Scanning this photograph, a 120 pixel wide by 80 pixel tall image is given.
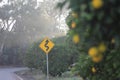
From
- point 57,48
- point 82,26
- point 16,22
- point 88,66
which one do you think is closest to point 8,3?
point 16,22

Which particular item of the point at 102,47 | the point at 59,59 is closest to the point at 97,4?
the point at 102,47

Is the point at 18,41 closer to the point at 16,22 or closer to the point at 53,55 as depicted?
the point at 16,22

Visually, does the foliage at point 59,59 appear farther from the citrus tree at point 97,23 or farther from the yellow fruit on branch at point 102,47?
the yellow fruit on branch at point 102,47

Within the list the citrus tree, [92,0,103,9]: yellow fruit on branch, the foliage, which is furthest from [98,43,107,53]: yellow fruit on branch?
the foliage

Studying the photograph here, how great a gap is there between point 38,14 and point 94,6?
4801 centimetres

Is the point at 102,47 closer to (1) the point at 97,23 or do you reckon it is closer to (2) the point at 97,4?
(1) the point at 97,23

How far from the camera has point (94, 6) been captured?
2.89 metres

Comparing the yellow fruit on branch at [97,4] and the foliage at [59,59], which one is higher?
the foliage at [59,59]

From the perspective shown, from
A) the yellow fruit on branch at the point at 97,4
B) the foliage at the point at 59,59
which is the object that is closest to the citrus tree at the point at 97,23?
the yellow fruit on branch at the point at 97,4

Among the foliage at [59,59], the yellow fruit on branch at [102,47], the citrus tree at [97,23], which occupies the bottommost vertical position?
the yellow fruit on branch at [102,47]

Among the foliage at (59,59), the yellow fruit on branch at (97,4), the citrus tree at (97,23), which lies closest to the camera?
the yellow fruit on branch at (97,4)

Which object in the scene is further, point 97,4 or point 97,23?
point 97,23

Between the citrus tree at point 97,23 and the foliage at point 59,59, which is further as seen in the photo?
the foliage at point 59,59

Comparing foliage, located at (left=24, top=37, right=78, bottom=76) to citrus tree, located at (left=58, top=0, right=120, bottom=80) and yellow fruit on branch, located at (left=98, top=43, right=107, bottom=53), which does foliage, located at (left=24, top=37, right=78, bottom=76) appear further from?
yellow fruit on branch, located at (left=98, top=43, right=107, bottom=53)
